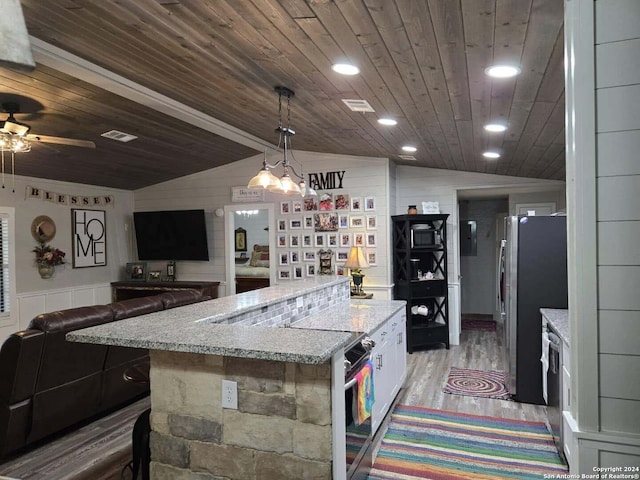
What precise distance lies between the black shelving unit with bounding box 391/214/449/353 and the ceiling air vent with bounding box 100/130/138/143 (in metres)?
3.45

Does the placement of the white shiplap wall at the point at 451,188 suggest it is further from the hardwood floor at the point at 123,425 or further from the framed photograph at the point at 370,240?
the hardwood floor at the point at 123,425

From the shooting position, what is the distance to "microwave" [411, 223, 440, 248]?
19.0ft

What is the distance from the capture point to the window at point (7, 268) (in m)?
5.39

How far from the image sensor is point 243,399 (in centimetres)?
168

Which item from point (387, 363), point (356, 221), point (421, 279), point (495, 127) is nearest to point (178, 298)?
point (387, 363)

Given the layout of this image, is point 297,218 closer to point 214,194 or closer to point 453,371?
point 214,194

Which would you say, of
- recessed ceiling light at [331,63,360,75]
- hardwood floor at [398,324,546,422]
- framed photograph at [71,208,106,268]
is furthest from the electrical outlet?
framed photograph at [71,208,106,268]

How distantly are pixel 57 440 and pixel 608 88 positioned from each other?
13.2 ft

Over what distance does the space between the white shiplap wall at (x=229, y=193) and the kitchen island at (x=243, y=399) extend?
4101mm

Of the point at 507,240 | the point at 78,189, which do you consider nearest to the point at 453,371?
the point at 507,240

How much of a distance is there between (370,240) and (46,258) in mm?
4441

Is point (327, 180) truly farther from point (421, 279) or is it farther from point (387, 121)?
point (387, 121)

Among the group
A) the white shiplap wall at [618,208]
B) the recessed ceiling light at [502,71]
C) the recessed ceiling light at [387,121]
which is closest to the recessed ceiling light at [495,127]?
the recessed ceiling light at [387,121]

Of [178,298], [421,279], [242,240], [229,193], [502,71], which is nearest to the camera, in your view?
[502,71]
